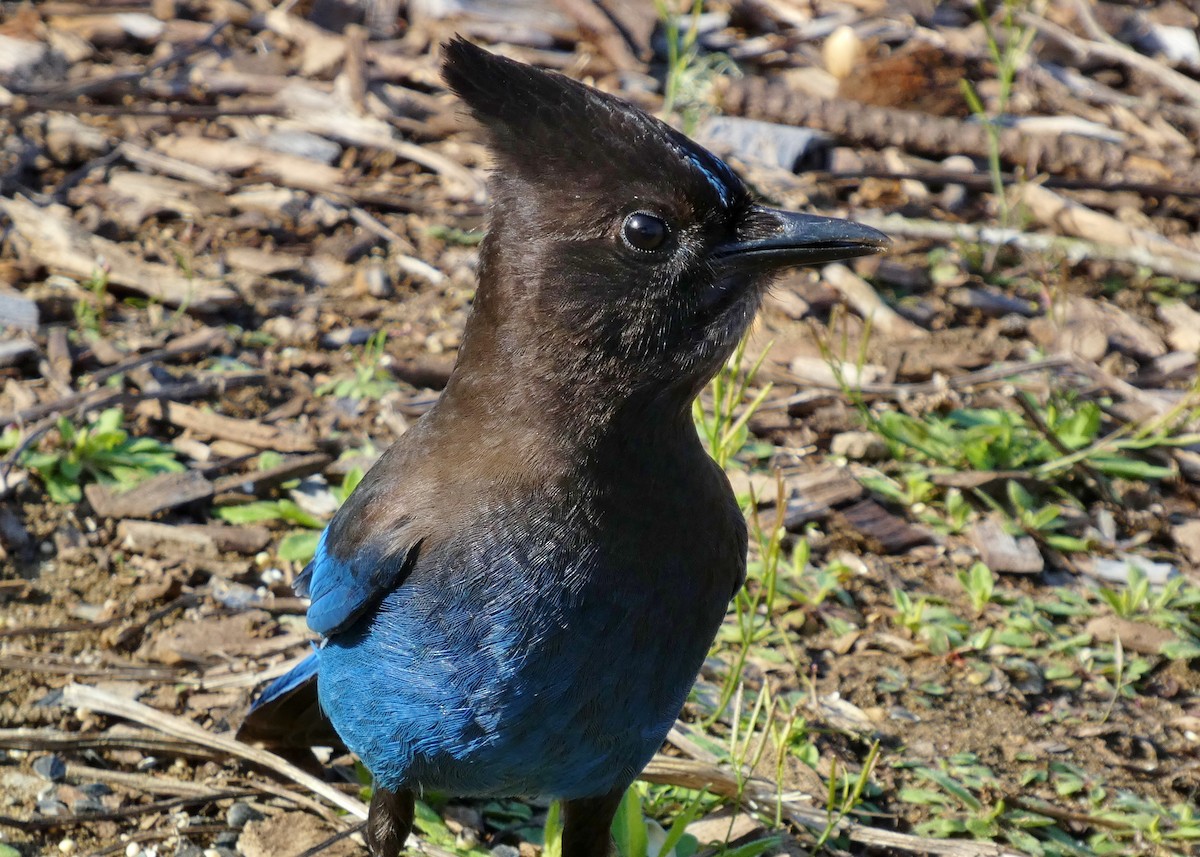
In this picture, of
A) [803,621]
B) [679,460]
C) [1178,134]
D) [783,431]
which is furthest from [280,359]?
[1178,134]

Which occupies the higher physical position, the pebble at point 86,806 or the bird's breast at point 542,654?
the bird's breast at point 542,654

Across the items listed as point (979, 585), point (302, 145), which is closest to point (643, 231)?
point (979, 585)

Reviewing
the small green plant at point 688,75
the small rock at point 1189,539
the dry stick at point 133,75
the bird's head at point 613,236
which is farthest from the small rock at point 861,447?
the dry stick at point 133,75

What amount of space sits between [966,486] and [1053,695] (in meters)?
0.79

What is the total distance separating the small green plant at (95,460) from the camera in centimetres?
415

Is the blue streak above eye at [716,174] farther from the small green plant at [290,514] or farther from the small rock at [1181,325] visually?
the small rock at [1181,325]

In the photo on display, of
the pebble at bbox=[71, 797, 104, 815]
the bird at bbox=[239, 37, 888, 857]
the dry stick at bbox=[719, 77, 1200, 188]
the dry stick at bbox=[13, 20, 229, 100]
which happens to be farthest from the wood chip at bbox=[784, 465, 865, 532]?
the dry stick at bbox=[13, 20, 229, 100]

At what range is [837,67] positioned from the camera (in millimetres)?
6523

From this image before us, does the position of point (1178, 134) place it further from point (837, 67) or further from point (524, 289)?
point (524, 289)

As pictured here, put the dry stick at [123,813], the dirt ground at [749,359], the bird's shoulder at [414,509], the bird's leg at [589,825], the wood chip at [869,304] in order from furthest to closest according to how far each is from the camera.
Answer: the wood chip at [869,304] < the dirt ground at [749,359] < the dry stick at [123,813] < the bird's leg at [589,825] < the bird's shoulder at [414,509]

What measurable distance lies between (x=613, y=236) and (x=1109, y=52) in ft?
14.5

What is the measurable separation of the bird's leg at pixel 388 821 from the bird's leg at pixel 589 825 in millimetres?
338

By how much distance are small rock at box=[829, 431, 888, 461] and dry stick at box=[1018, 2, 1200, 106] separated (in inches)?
92.1

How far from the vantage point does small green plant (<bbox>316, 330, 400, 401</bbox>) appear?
4691mm
